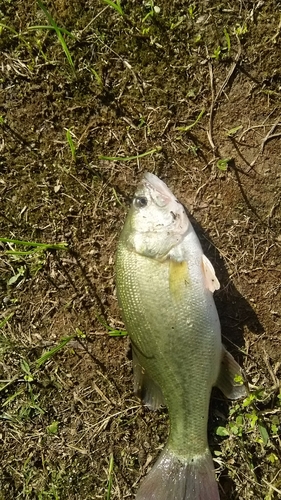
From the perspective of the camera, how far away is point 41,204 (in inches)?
131

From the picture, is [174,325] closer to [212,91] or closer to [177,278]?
[177,278]

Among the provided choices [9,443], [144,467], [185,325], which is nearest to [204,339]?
[185,325]

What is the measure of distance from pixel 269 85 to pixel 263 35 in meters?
0.27

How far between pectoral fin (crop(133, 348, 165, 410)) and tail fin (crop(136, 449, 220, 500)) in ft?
0.86

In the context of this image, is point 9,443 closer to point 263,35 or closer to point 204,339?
point 204,339

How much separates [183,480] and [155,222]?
4.57ft

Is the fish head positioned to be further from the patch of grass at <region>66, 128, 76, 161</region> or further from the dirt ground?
the patch of grass at <region>66, 128, 76, 161</region>

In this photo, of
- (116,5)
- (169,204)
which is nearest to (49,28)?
(116,5)

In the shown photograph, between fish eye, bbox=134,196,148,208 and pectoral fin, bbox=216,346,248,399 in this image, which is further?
pectoral fin, bbox=216,346,248,399

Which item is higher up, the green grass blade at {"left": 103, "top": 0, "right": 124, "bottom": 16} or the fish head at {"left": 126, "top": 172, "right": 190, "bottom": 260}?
the green grass blade at {"left": 103, "top": 0, "right": 124, "bottom": 16}

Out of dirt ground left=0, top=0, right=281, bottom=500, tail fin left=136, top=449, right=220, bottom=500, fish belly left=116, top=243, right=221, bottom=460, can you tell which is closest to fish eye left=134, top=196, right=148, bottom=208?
fish belly left=116, top=243, right=221, bottom=460

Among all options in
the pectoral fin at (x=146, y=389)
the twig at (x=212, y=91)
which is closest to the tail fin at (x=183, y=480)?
the pectoral fin at (x=146, y=389)

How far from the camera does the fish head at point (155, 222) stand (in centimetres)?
274

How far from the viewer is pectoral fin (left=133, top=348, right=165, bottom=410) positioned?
3.01m
